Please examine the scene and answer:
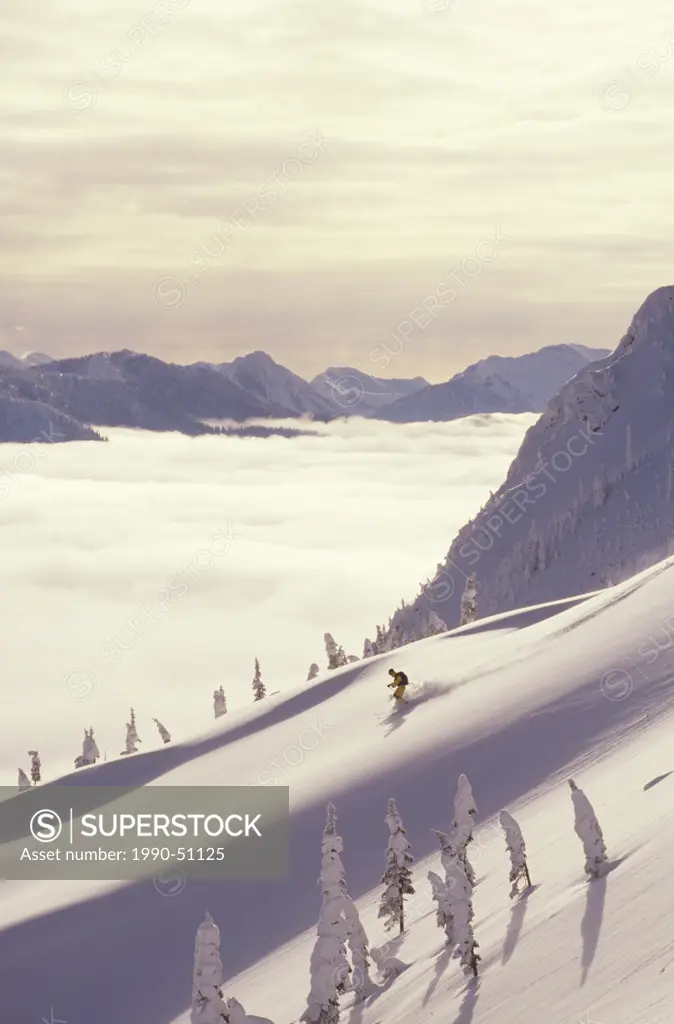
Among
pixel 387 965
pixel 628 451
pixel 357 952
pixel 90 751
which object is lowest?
pixel 90 751

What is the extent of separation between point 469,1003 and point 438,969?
4190mm

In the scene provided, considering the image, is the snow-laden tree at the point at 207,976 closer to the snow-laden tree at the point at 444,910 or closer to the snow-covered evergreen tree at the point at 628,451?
the snow-laden tree at the point at 444,910

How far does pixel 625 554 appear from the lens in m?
134

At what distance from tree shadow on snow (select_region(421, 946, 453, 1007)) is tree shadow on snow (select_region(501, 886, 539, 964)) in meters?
2.15

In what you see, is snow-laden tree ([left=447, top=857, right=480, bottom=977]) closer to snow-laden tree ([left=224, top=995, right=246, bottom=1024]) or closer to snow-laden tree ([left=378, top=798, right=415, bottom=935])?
snow-laden tree ([left=224, top=995, right=246, bottom=1024])

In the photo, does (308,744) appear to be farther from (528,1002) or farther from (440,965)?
(528,1002)

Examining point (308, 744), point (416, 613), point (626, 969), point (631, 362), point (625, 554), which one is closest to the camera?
point (626, 969)

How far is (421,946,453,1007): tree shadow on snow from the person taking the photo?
27.9m

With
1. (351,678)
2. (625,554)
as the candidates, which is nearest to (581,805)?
(351,678)

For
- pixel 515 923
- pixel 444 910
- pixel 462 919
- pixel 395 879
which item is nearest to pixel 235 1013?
pixel 444 910

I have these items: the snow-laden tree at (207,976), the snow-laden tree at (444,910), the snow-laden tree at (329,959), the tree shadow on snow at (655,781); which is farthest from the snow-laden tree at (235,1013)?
the tree shadow on snow at (655,781)

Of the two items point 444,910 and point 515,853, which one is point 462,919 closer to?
point 444,910

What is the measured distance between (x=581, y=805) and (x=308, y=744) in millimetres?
35813

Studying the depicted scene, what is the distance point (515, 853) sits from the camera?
3097 centimetres
